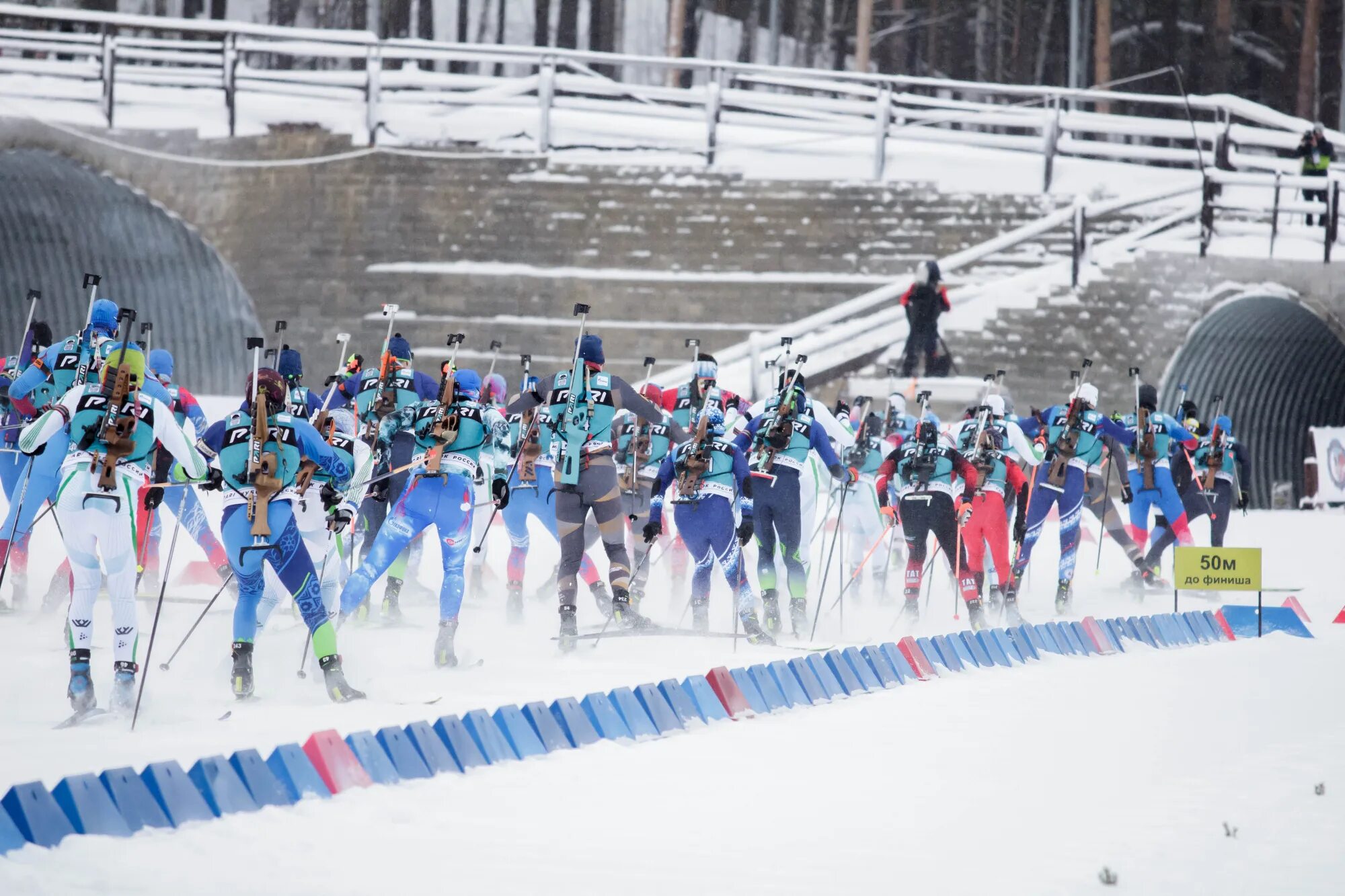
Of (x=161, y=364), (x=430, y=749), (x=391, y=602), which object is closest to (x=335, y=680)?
(x=430, y=749)

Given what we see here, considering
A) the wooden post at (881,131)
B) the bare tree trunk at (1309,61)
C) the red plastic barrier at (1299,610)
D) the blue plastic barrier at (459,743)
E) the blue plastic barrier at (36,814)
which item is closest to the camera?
the blue plastic barrier at (36,814)

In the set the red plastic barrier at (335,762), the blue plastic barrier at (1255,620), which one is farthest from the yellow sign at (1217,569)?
the red plastic barrier at (335,762)

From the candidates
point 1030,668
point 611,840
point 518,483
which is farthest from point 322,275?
point 611,840

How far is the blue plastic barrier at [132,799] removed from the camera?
5.89 metres

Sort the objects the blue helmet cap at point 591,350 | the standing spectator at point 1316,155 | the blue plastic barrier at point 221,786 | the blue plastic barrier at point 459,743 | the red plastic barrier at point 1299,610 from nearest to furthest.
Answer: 1. the blue plastic barrier at point 221,786
2. the blue plastic barrier at point 459,743
3. the blue helmet cap at point 591,350
4. the red plastic barrier at point 1299,610
5. the standing spectator at point 1316,155

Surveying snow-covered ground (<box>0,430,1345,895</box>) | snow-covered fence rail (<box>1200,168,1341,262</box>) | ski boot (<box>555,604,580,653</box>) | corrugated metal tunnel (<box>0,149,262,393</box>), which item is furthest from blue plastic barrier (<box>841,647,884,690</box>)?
corrugated metal tunnel (<box>0,149,262,393</box>)

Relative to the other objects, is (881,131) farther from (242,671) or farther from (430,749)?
(430,749)

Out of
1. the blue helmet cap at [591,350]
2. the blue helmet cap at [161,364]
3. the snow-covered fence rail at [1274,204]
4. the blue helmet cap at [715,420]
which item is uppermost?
the snow-covered fence rail at [1274,204]

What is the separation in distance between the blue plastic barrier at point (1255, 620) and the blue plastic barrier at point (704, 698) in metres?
6.39

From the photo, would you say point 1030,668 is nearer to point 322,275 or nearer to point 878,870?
point 878,870

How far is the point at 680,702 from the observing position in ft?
27.7

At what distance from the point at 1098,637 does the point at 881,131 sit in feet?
47.7

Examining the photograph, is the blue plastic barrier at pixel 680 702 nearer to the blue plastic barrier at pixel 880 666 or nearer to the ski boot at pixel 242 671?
the blue plastic barrier at pixel 880 666

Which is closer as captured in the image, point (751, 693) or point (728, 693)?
point (728, 693)
